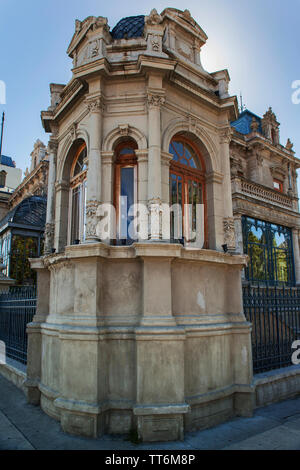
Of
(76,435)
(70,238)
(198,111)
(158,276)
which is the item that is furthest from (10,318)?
(198,111)

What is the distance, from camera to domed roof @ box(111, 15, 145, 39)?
7926 millimetres

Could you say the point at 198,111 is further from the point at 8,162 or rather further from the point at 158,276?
the point at 8,162

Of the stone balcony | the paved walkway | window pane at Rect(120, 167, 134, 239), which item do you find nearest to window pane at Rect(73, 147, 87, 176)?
window pane at Rect(120, 167, 134, 239)

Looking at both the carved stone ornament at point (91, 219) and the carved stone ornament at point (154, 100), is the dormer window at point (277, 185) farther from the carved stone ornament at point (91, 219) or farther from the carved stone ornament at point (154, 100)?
the carved stone ornament at point (91, 219)

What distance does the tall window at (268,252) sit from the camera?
1889cm

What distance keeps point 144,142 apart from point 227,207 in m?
2.62

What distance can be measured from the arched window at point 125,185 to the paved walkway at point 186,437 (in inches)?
139

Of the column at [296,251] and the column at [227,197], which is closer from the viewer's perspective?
the column at [227,197]

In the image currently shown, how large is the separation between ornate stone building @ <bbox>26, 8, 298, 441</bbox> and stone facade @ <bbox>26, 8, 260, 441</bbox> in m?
0.03

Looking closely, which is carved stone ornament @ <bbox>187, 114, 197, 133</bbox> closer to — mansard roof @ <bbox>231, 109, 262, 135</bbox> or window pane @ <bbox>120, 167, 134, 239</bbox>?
window pane @ <bbox>120, 167, 134, 239</bbox>

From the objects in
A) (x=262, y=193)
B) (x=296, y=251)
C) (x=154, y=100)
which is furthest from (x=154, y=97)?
(x=296, y=251)

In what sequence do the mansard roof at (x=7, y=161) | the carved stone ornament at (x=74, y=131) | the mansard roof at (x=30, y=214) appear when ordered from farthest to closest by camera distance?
the mansard roof at (x=7, y=161) → the mansard roof at (x=30, y=214) → the carved stone ornament at (x=74, y=131)

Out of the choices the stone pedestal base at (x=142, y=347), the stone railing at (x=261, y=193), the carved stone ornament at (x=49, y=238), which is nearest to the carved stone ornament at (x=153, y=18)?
the stone pedestal base at (x=142, y=347)

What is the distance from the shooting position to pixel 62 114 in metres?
8.16
